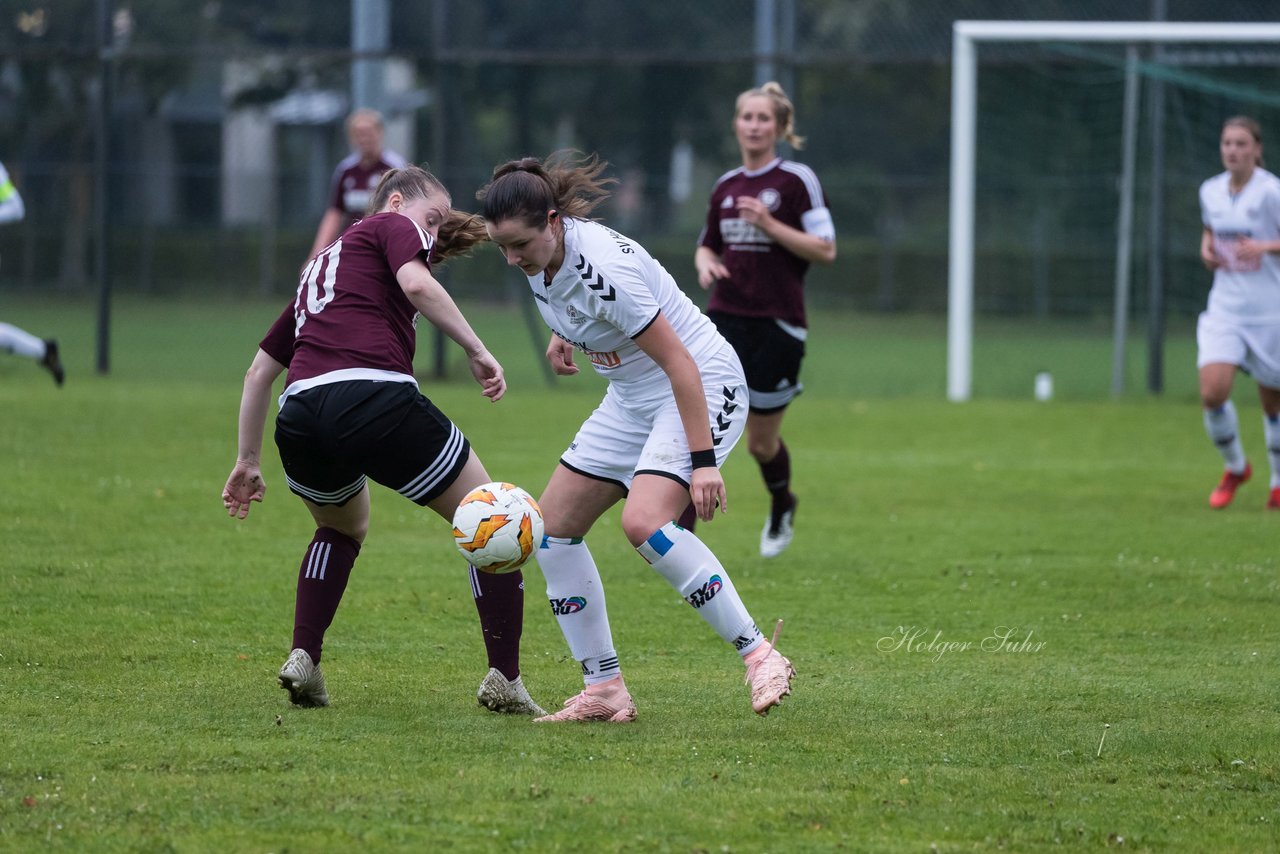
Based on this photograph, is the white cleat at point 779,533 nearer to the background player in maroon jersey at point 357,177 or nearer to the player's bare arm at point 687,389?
the player's bare arm at point 687,389

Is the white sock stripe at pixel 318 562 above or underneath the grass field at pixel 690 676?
above

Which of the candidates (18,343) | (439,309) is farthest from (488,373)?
(18,343)

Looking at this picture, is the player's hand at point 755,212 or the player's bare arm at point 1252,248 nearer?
the player's hand at point 755,212

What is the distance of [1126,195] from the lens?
16.5 m

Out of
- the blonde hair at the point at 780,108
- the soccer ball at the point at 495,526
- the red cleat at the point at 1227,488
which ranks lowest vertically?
the red cleat at the point at 1227,488

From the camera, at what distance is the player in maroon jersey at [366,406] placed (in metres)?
4.73

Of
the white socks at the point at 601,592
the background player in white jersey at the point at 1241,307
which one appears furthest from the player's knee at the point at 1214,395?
the white socks at the point at 601,592

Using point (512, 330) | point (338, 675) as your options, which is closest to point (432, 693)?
point (338, 675)

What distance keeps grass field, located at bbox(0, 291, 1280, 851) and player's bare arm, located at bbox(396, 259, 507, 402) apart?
3.53ft

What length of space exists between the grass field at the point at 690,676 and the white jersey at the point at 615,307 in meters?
1.07

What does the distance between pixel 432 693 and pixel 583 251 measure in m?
1.53

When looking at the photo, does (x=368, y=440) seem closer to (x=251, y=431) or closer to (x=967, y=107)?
(x=251, y=431)

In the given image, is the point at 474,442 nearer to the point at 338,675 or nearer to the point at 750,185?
the point at 750,185

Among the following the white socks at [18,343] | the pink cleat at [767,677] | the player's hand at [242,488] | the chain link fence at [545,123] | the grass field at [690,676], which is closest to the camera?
the grass field at [690,676]
